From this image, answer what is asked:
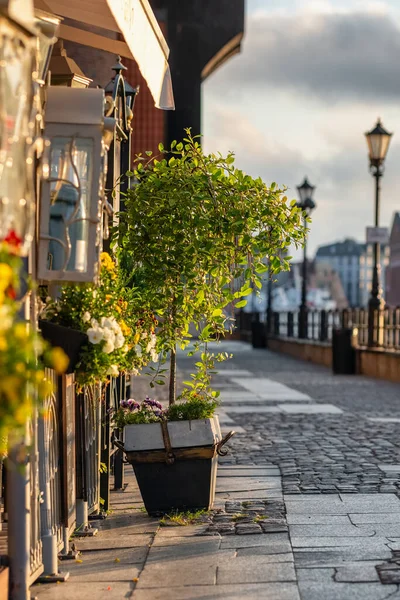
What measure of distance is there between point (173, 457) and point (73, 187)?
2.41m

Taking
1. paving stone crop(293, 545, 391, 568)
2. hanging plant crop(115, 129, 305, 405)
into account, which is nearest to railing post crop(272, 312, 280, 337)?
hanging plant crop(115, 129, 305, 405)

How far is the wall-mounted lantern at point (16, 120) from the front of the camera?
3660 mm

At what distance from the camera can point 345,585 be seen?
5.34m

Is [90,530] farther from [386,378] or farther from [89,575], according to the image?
[386,378]

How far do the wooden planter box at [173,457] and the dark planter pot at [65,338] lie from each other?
1631 mm

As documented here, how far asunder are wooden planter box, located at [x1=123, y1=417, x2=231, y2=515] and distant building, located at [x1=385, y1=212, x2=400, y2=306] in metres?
125

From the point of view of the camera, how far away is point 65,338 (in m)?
5.46

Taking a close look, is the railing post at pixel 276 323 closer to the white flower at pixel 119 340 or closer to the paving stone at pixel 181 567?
the paving stone at pixel 181 567

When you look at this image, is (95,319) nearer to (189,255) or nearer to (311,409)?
(189,255)

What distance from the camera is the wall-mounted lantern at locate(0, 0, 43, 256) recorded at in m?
3.66

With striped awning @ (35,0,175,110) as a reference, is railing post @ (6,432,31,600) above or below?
below

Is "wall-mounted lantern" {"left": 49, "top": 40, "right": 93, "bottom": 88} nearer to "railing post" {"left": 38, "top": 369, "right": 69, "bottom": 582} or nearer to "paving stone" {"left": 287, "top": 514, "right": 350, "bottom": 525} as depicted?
"railing post" {"left": 38, "top": 369, "right": 69, "bottom": 582}

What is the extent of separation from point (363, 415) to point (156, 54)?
9.08 metres

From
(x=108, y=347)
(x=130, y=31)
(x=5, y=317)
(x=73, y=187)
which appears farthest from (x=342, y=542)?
(x=5, y=317)
